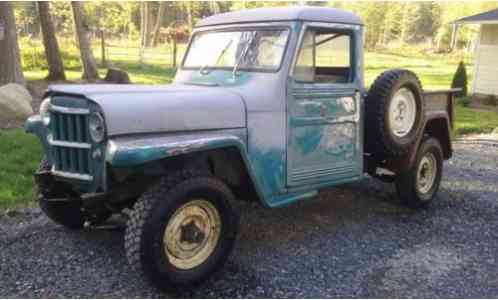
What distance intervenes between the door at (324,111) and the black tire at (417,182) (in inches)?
29.4

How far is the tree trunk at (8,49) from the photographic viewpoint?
9000mm

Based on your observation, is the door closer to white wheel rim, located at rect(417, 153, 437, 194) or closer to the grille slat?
white wheel rim, located at rect(417, 153, 437, 194)

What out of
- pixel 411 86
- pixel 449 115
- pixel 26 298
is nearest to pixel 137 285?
pixel 26 298

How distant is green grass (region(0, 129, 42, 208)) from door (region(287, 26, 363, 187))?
2884 millimetres

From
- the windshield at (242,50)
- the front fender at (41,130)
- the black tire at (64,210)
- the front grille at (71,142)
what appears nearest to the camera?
the front grille at (71,142)

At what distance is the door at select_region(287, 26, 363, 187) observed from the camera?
3.76 meters

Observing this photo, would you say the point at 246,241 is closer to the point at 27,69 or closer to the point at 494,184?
the point at 494,184

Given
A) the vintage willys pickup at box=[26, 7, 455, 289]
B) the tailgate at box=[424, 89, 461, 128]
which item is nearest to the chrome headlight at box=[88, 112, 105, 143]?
the vintage willys pickup at box=[26, 7, 455, 289]

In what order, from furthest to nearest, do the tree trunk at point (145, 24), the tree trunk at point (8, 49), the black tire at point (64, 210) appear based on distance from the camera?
the tree trunk at point (145, 24) → the tree trunk at point (8, 49) → the black tire at point (64, 210)

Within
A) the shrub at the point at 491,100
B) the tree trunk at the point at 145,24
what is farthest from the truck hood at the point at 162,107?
the tree trunk at the point at 145,24

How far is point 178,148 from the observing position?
2.92 metres

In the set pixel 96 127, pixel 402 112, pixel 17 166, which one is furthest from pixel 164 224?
pixel 17 166

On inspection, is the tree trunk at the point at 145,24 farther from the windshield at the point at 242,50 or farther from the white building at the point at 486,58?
the windshield at the point at 242,50

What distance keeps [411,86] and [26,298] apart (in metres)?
3.56
